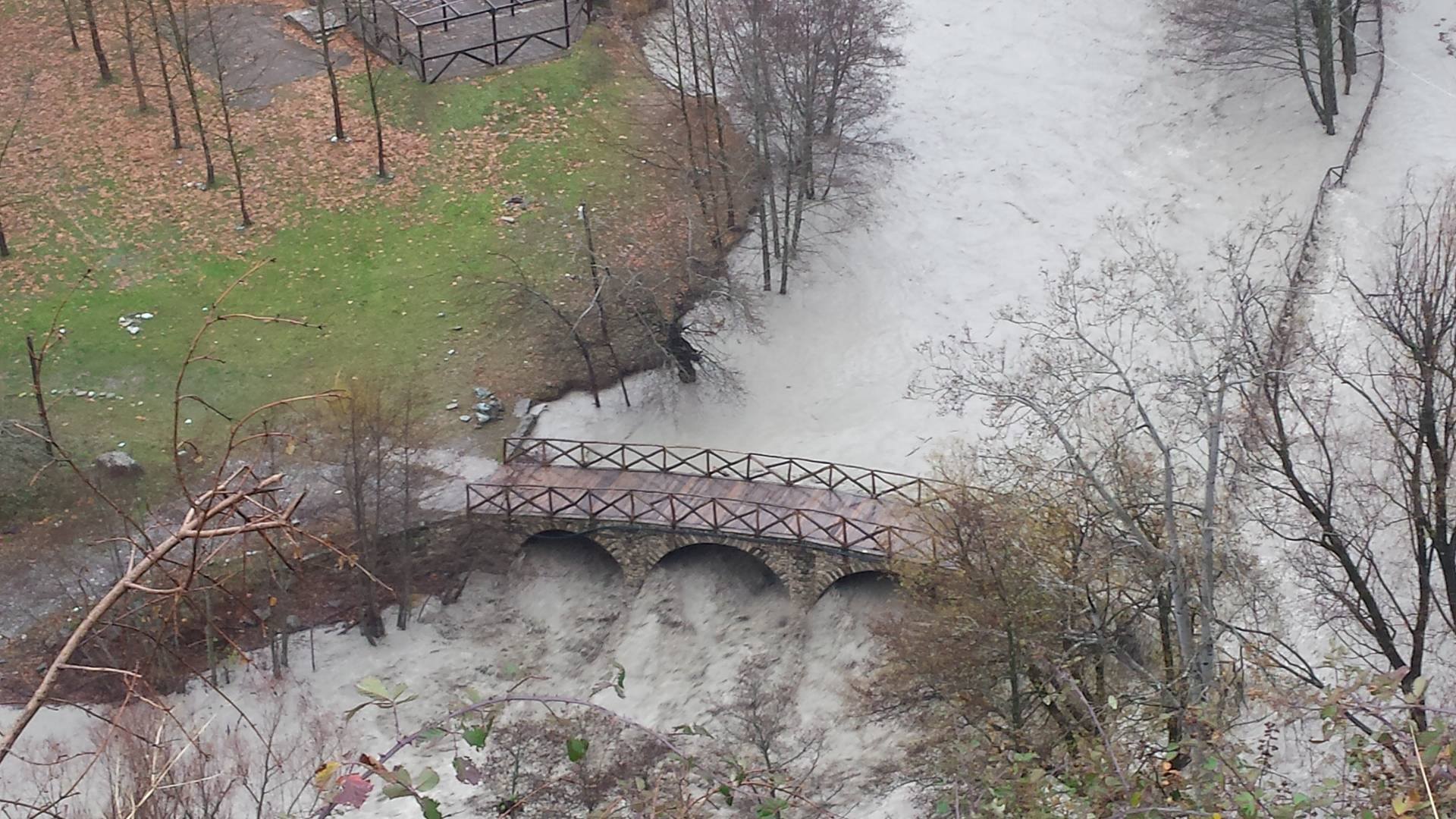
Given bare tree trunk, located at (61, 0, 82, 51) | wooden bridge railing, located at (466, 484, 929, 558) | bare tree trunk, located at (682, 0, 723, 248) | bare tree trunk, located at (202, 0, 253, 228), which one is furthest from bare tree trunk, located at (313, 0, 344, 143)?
wooden bridge railing, located at (466, 484, 929, 558)

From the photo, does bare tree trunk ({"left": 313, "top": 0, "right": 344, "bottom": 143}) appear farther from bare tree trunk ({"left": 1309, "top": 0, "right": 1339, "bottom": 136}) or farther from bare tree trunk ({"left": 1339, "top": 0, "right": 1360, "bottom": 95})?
bare tree trunk ({"left": 1339, "top": 0, "right": 1360, "bottom": 95})

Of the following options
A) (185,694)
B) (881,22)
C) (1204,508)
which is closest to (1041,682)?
(1204,508)

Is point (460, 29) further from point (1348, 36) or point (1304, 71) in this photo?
point (1348, 36)

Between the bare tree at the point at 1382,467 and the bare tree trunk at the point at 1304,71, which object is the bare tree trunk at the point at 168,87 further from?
the bare tree trunk at the point at 1304,71

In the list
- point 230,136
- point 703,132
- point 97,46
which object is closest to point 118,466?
point 230,136

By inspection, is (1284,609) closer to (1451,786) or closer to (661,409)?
(661,409)

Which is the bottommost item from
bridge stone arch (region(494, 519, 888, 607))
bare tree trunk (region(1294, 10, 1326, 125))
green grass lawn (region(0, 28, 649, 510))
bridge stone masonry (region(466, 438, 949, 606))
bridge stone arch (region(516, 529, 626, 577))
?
bridge stone arch (region(516, 529, 626, 577))
